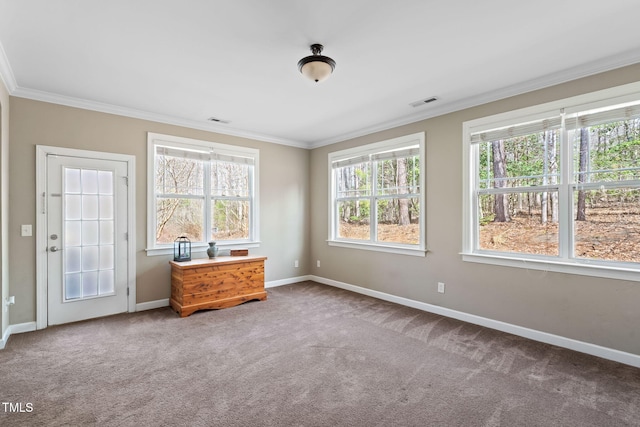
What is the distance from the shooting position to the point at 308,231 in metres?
5.92

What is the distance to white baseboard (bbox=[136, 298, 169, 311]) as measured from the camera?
4.02 metres

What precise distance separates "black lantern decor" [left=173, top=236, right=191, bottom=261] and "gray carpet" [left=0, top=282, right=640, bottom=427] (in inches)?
35.6

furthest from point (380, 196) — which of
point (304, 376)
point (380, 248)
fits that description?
point (304, 376)

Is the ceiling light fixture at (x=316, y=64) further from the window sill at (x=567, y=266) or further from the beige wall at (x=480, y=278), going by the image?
the window sill at (x=567, y=266)

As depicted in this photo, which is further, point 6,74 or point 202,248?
point 202,248

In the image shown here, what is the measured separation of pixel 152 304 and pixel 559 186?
498 centimetres

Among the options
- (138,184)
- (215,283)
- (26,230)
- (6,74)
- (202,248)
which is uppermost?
(6,74)

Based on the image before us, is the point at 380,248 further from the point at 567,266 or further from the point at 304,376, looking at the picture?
the point at 304,376

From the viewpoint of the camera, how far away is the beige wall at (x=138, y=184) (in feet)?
10.8

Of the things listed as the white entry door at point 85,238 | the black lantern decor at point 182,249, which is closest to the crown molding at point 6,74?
the white entry door at point 85,238

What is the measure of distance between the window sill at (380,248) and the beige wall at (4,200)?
161 inches

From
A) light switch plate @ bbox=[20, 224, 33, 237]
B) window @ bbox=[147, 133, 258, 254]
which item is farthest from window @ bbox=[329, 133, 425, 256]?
light switch plate @ bbox=[20, 224, 33, 237]

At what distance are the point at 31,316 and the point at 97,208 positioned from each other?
1327 mm

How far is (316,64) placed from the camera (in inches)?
98.6
